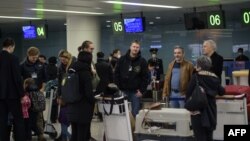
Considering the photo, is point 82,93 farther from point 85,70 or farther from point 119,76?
point 119,76

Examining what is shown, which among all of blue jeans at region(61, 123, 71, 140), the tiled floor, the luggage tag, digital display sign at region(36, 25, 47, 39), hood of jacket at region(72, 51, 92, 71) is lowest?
the tiled floor

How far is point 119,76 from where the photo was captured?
8648mm

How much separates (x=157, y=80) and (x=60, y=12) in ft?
12.3

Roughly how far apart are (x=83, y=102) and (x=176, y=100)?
1.67 metres

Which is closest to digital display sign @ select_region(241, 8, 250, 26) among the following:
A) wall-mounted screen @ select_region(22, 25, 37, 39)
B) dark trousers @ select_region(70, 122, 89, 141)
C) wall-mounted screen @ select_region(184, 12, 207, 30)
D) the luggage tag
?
wall-mounted screen @ select_region(184, 12, 207, 30)

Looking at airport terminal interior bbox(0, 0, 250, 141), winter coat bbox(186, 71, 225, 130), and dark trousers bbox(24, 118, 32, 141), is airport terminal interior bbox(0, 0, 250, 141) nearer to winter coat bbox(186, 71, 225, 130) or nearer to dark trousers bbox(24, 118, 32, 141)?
winter coat bbox(186, 71, 225, 130)

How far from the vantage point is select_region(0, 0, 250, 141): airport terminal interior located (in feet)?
24.9

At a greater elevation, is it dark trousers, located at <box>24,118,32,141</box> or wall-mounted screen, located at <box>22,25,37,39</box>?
wall-mounted screen, located at <box>22,25,37,39</box>

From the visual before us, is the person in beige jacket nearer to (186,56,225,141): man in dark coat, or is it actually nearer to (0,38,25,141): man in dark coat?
(186,56,225,141): man in dark coat

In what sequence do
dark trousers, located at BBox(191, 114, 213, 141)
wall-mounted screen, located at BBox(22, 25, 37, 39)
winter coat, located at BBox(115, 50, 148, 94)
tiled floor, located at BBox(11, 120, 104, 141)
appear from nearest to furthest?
dark trousers, located at BBox(191, 114, 213, 141)
winter coat, located at BBox(115, 50, 148, 94)
tiled floor, located at BBox(11, 120, 104, 141)
wall-mounted screen, located at BBox(22, 25, 37, 39)

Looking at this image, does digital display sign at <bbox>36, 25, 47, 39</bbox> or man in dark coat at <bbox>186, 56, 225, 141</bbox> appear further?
digital display sign at <bbox>36, 25, 47, 39</bbox>

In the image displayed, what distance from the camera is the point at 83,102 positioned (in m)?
7.04

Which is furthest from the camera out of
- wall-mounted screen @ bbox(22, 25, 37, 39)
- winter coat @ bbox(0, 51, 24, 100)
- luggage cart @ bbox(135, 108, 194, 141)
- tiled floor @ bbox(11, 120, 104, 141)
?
wall-mounted screen @ bbox(22, 25, 37, 39)

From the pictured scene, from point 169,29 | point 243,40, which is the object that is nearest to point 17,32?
point 169,29
